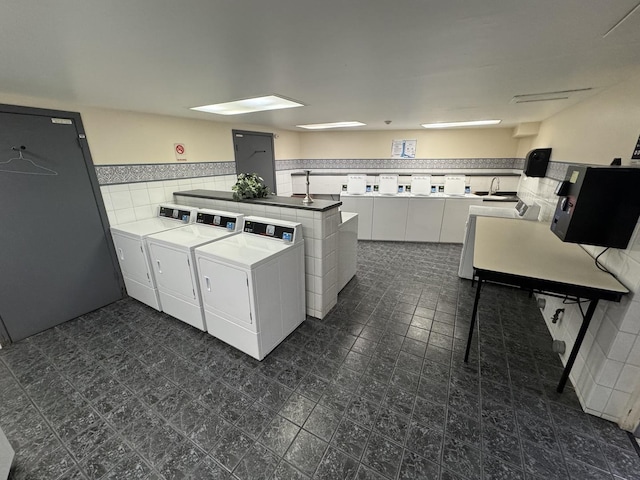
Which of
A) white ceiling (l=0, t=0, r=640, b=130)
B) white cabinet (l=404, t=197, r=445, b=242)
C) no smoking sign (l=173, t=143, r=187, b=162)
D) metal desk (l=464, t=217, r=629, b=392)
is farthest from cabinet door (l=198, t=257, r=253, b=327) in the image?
white cabinet (l=404, t=197, r=445, b=242)

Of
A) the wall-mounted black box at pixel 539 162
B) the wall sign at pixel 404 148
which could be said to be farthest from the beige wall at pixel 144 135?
the wall-mounted black box at pixel 539 162

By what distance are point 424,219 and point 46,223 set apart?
5.12 m

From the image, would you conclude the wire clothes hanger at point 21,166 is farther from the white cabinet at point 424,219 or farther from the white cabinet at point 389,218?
the white cabinet at point 424,219

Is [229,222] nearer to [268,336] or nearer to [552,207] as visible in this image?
[268,336]

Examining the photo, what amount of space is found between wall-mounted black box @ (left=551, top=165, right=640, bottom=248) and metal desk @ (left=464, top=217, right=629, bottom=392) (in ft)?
0.68

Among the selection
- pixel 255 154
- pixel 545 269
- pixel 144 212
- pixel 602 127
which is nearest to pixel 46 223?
pixel 144 212

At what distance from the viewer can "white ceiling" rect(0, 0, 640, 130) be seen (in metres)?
0.94

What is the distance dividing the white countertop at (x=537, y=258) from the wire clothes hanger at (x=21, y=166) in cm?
383

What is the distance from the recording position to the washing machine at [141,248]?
8.68 feet

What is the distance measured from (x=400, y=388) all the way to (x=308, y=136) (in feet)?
18.1

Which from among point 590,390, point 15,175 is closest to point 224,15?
point 15,175

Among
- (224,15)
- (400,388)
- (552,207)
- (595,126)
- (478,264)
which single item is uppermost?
(224,15)

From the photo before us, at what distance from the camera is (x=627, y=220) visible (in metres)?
1.51

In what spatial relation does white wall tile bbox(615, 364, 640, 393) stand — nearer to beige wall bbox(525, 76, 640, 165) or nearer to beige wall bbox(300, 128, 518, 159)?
beige wall bbox(525, 76, 640, 165)
